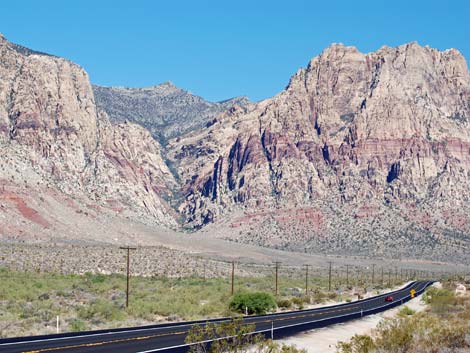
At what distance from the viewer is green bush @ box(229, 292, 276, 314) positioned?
5604cm

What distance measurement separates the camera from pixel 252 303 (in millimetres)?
56125

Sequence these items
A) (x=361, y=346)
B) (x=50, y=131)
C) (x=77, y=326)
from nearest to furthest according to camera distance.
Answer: (x=361, y=346) → (x=77, y=326) → (x=50, y=131)

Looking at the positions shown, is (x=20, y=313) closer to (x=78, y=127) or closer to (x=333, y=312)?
(x=333, y=312)

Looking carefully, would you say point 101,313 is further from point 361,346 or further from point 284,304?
point 361,346

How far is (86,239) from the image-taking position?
14150cm

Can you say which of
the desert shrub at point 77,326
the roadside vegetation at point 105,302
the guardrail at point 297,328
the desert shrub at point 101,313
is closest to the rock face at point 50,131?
the roadside vegetation at point 105,302

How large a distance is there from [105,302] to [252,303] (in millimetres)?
10915

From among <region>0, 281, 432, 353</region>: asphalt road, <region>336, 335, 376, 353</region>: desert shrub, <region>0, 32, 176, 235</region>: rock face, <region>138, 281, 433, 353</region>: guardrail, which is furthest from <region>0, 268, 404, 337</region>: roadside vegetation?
<region>0, 32, 176, 235</region>: rock face

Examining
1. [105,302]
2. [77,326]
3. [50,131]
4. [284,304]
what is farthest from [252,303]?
[50,131]

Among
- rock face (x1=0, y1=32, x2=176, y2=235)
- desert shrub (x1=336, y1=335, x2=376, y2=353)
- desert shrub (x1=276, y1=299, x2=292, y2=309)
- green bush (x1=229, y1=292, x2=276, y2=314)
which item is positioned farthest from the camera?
rock face (x1=0, y1=32, x2=176, y2=235)

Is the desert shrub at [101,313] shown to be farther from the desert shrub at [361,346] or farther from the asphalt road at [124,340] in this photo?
the desert shrub at [361,346]

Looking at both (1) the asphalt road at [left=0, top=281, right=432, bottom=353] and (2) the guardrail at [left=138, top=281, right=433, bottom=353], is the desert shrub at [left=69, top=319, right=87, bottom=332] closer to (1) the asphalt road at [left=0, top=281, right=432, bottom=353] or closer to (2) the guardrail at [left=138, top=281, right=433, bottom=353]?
(1) the asphalt road at [left=0, top=281, right=432, bottom=353]

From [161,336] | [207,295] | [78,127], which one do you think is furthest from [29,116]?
[161,336]

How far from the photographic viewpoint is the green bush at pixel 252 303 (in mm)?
56041
